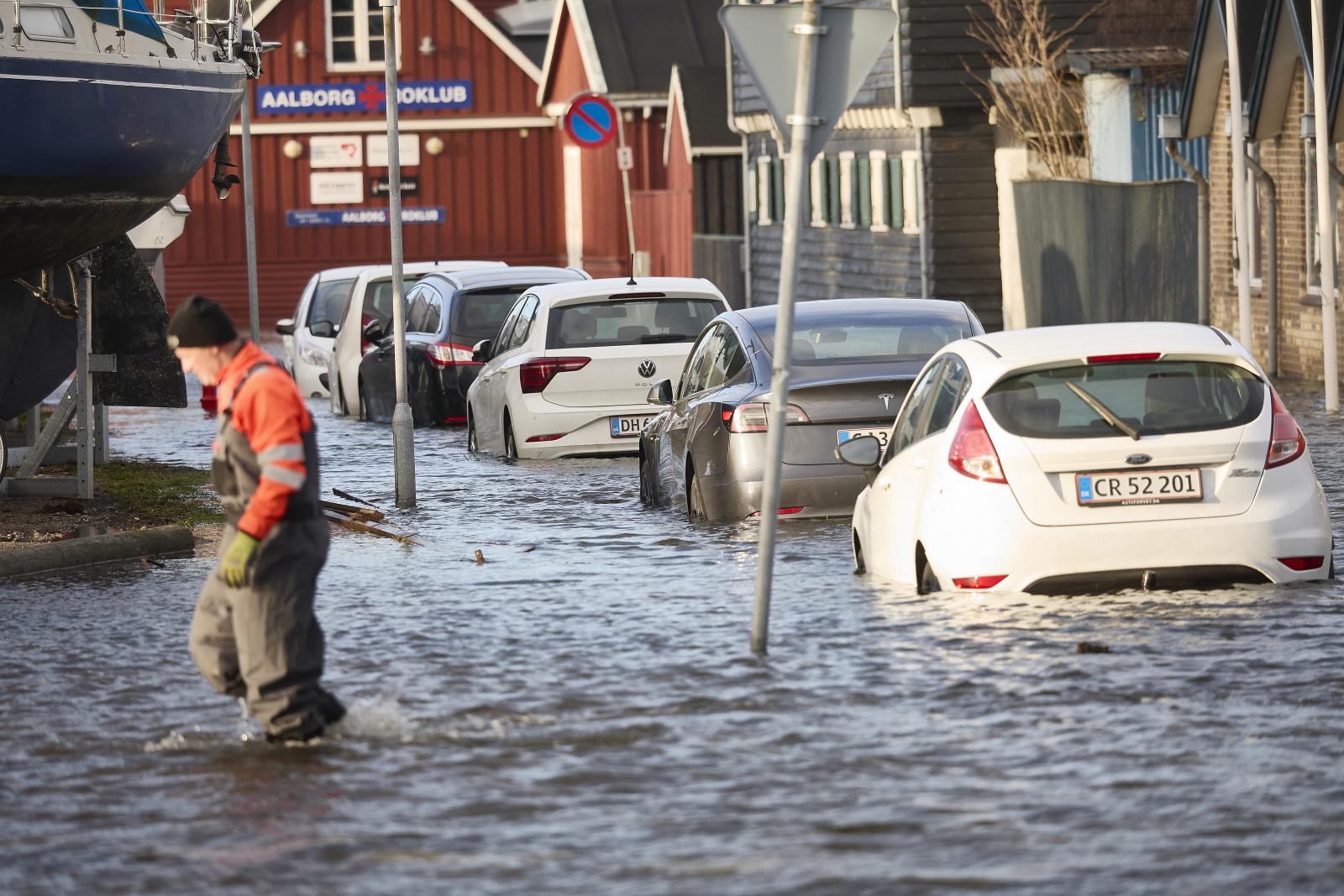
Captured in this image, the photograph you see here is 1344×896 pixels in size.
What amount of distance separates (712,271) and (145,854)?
45.0 metres

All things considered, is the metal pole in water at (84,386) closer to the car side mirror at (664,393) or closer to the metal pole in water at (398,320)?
the metal pole in water at (398,320)

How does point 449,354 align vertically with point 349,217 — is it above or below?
below

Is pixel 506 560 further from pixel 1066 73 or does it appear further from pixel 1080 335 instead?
pixel 1066 73

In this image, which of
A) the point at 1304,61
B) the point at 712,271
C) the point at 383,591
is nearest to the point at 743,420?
the point at 383,591

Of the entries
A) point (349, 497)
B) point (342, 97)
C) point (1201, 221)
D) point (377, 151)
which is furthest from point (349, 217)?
point (349, 497)

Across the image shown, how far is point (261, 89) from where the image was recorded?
58.4 m

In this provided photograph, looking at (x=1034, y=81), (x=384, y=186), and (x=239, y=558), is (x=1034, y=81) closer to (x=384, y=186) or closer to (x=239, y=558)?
(x=384, y=186)

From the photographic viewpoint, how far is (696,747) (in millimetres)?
8336

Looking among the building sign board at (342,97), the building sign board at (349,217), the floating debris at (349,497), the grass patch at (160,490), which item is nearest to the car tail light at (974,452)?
the grass patch at (160,490)

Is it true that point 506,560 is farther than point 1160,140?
No

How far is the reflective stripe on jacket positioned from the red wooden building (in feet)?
164

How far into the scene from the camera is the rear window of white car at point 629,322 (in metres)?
20.3

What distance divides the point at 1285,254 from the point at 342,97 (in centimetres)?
3384

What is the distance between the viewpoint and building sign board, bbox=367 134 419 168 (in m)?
58.8
